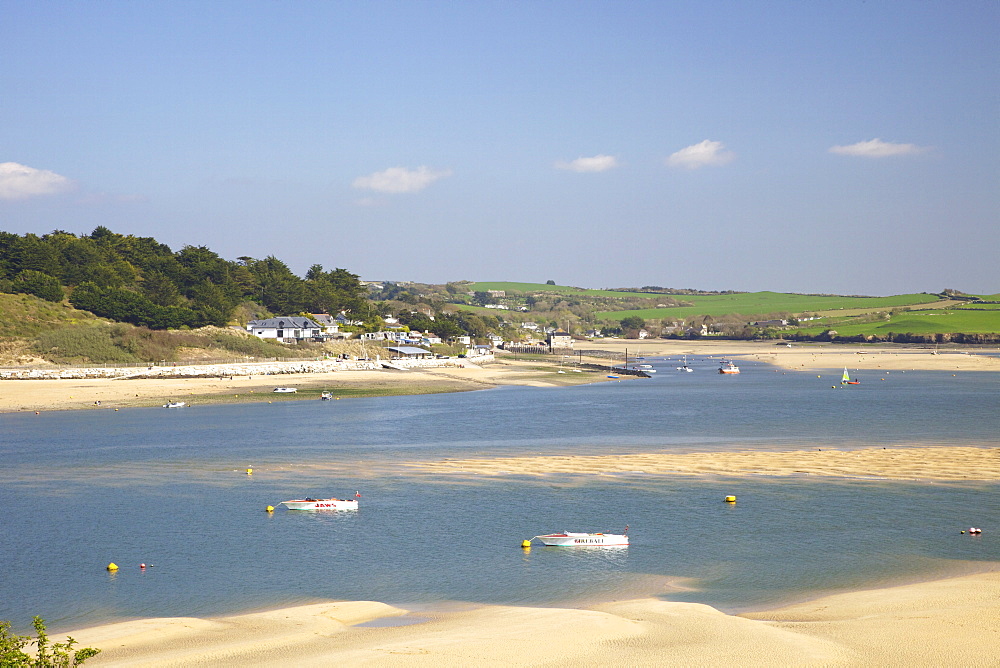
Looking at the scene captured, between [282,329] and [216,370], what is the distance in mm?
29935

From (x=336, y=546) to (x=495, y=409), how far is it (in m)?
44.4

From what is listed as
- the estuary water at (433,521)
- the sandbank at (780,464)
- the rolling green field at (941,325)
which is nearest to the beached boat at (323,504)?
the estuary water at (433,521)

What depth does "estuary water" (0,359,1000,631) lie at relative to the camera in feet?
82.7

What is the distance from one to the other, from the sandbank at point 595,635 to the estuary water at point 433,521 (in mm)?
1599

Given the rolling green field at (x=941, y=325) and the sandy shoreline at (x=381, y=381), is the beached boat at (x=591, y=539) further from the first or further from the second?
the rolling green field at (x=941, y=325)

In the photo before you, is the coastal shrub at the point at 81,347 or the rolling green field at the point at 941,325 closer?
the coastal shrub at the point at 81,347

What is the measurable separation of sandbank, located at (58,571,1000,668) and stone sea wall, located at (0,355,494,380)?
246 ft

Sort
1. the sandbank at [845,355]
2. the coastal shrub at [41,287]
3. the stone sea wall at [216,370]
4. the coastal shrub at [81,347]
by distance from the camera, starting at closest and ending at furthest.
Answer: the stone sea wall at [216,370], the coastal shrub at [81,347], the coastal shrub at [41,287], the sandbank at [845,355]

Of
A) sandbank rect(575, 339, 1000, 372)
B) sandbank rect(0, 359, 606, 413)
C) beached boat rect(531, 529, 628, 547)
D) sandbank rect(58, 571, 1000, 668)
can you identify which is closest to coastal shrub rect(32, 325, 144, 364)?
sandbank rect(0, 359, 606, 413)

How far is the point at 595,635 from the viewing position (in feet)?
65.6

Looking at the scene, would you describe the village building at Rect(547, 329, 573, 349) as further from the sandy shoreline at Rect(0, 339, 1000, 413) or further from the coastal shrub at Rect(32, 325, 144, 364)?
the coastal shrub at Rect(32, 325, 144, 364)

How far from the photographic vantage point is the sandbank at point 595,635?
1822cm

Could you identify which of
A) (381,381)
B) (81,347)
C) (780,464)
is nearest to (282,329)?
(81,347)

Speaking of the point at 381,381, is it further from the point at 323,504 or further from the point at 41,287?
the point at 323,504
